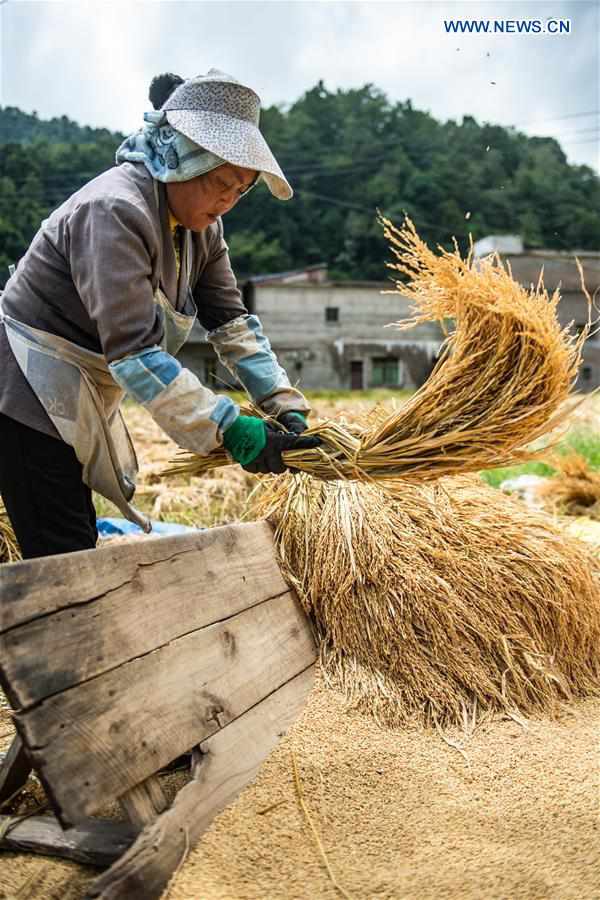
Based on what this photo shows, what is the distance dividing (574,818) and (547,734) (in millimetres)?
530

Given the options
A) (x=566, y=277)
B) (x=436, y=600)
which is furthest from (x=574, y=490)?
(x=566, y=277)

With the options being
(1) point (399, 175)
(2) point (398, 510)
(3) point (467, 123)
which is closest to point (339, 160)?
(1) point (399, 175)

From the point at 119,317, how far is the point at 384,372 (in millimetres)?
29323

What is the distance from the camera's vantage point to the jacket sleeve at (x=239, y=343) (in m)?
2.40

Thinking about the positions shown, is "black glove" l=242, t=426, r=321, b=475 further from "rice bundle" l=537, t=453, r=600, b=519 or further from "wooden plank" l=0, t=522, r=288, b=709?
"rice bundle" l=537, t=453, r=600, b=519

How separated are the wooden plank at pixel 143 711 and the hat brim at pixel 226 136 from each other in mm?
1109

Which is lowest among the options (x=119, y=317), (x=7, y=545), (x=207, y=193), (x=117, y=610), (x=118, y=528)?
(x=118, y=528)

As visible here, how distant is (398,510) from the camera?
2795 millimetres

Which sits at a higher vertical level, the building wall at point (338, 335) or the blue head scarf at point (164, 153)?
the blue head scarf at point (164, 153)

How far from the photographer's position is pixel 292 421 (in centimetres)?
235

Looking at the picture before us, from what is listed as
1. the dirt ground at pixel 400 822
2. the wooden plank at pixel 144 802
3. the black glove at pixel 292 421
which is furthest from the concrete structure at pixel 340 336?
the wooden plank at pixel 144 802

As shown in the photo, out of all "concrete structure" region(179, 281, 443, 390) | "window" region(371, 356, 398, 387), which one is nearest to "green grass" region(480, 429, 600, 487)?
"concrete structure" region(179, 281, 443, 390)

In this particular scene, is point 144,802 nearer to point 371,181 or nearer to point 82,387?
point 82,387

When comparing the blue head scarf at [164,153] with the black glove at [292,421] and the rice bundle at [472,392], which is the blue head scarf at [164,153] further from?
the black glove at [292,421]
